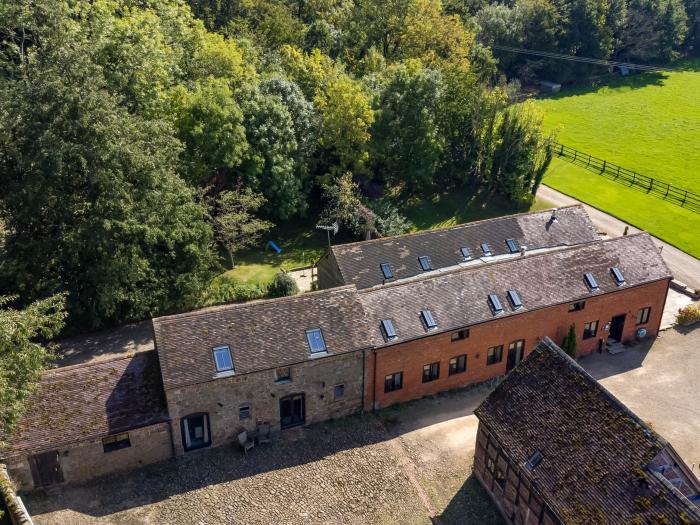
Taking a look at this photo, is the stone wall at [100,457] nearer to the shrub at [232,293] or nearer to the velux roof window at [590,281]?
the shrub at [232,293]

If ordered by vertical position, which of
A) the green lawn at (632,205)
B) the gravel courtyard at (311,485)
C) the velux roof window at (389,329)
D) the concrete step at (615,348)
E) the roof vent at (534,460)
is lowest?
the green lawn at (632,205)

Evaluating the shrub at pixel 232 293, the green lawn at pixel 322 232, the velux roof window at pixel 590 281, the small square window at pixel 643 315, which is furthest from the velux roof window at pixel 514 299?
the green lawn at pixel 322 232

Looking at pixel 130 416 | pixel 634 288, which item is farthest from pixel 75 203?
pixel 634 288

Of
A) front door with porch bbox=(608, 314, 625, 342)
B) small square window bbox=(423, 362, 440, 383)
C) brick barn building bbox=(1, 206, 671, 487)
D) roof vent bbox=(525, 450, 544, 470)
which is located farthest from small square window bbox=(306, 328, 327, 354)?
front door with porch bbox=(608, 314, 625, 342)

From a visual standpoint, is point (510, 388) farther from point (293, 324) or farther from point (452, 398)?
point (293, 324)

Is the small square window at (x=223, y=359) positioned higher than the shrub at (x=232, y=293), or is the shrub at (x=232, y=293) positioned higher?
the small square window at (x=223, y=359)

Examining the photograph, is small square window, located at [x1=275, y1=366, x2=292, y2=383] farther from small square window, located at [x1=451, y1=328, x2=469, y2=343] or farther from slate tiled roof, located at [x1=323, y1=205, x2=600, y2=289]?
small square window, located at [x1=451, y1=328, x2=469, y2=343]
